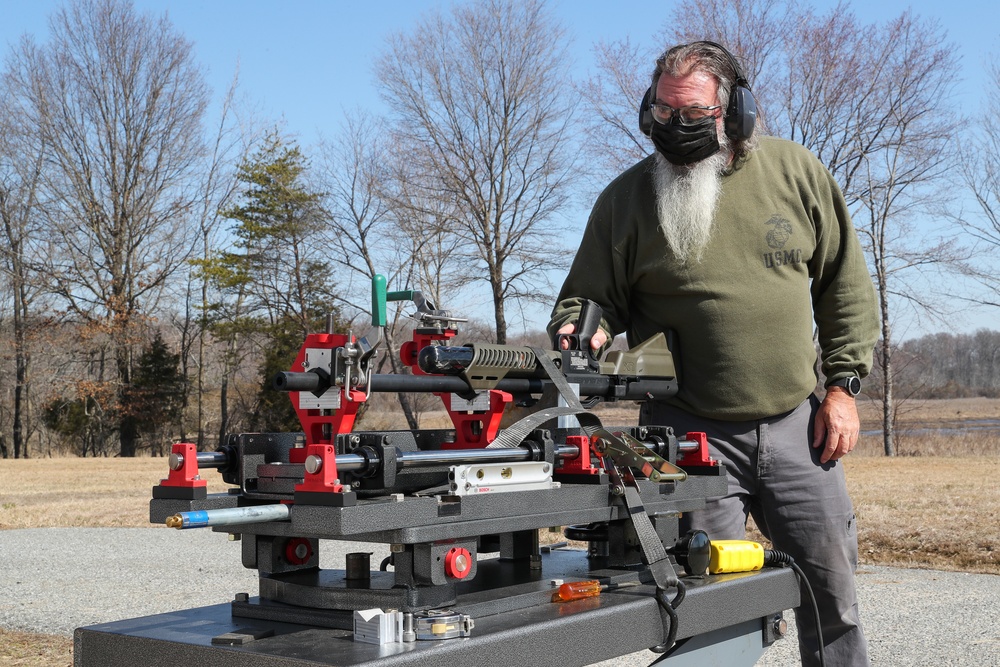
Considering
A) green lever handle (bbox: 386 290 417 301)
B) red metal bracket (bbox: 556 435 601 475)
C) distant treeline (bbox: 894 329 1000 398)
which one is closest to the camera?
green lever handle (bbox: 386 290 417 301)

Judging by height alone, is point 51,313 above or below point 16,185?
below

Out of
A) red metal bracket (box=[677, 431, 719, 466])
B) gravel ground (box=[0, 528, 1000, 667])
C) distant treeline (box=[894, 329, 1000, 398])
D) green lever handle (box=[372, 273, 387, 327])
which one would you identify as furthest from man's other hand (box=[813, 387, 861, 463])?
distant treeline (box=[894, 329, 1000, 398])

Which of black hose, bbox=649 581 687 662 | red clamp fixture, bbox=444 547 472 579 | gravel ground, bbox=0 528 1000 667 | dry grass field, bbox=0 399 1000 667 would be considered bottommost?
gravel ground, bbox=0 528 1000 667

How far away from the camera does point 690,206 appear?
9.94 ft

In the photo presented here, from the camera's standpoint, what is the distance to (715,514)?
9.80ft

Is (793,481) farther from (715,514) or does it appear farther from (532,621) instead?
(532,621)

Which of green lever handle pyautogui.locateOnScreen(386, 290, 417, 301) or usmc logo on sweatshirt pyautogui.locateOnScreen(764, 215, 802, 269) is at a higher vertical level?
usmc logo on sweatshirt pyautogui.locateOnScreen(764, 215, 802, 269)

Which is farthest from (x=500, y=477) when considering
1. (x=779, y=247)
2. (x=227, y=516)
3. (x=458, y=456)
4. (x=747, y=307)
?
(x=779, y=247)

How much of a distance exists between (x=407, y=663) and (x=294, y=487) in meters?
0.37

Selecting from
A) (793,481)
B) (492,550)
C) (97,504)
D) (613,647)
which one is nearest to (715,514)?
(793,481)

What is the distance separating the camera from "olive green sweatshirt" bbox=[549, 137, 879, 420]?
3.04m

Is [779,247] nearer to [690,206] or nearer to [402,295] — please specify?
[690,206]

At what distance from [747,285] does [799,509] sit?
2.19 feet

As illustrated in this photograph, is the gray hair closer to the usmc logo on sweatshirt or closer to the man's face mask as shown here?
the man's face mask
